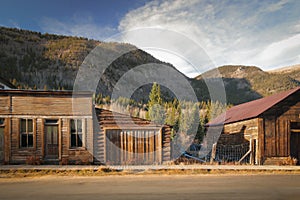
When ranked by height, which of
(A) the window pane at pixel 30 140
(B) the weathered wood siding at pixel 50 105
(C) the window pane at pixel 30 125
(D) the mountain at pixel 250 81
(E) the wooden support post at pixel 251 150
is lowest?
(E) the wooden support post at pixel 251 150

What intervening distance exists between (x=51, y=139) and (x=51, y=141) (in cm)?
12

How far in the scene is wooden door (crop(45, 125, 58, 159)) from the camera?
19.3 metres

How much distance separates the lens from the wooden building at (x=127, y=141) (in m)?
19.3

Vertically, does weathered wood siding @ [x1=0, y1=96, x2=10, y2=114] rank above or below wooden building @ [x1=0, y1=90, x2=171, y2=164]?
above

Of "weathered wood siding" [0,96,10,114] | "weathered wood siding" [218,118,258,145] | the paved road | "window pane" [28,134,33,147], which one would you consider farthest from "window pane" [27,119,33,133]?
"weathered wood siding" [218,118,258,145]

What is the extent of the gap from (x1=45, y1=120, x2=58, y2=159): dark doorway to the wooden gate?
3208mm

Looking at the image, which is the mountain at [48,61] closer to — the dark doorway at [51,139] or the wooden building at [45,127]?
the wooden building at [45,127]

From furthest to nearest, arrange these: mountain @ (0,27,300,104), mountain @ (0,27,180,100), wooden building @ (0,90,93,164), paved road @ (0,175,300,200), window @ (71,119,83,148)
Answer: mountain @ (0,27,300,104)
mountain @ (0,27,180,100)
window @ (71,119,83,148)
wooden building @ (0,90,93,164)
paved road @ (0,175,300,200)

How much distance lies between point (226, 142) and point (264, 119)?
5.78 m

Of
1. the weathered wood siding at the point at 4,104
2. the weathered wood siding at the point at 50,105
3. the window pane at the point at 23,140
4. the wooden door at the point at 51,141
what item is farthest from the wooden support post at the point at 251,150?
the weathered wood siding at the point at 4,104

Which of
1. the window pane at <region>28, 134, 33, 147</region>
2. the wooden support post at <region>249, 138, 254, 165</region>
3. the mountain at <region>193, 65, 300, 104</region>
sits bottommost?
the wooden support post at <region>249, 138, 254, 165</region>

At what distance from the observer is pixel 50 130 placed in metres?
19.4

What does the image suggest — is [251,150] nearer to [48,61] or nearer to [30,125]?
[30,125]

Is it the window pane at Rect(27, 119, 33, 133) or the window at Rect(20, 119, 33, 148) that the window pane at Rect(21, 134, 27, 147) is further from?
the window pane at Rect(27, 119, 33, 133)
